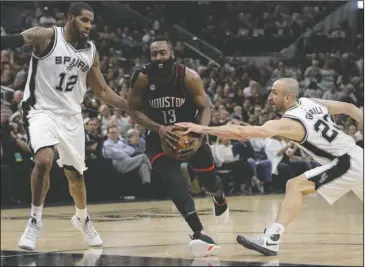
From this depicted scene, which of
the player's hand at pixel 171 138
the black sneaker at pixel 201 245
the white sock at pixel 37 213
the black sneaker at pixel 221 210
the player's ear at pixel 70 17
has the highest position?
the player's ear at pixel 70 17

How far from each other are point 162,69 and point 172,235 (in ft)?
9.78

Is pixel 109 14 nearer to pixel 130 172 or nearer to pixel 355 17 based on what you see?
pixel 130 172

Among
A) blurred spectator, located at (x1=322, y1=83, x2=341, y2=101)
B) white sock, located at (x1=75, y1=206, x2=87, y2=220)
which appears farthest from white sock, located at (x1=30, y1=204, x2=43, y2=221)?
blurred spectator, located at (x1=322, y1=83, x2=341, y2=101)

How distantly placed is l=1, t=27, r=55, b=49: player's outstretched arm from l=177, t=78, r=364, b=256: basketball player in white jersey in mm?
1208

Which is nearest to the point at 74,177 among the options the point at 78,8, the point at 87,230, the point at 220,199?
the point at 87,230

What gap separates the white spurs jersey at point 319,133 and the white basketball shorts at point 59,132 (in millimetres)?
1297

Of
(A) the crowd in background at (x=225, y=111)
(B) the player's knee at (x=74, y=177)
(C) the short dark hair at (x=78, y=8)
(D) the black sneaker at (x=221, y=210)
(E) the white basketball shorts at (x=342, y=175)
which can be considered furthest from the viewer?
(A) the crowd in background at (x=225, y=111)

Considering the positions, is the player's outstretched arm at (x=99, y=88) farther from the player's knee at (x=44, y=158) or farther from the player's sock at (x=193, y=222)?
the player's sock at (x=193, y=222)

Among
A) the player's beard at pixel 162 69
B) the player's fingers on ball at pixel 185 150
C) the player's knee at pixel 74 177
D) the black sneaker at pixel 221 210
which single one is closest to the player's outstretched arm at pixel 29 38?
the player's beard at pixel 162 69

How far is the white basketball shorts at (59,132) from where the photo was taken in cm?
525

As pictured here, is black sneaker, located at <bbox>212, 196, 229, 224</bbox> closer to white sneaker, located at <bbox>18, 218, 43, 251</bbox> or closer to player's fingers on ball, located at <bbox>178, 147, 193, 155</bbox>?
white sneaker, located at <bbox>18, 218, 43, 251</bbox>

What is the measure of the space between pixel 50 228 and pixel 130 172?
1036mm

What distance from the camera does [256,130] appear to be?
14.8 ft

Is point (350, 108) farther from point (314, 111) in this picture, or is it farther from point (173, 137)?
point (173, 137)
